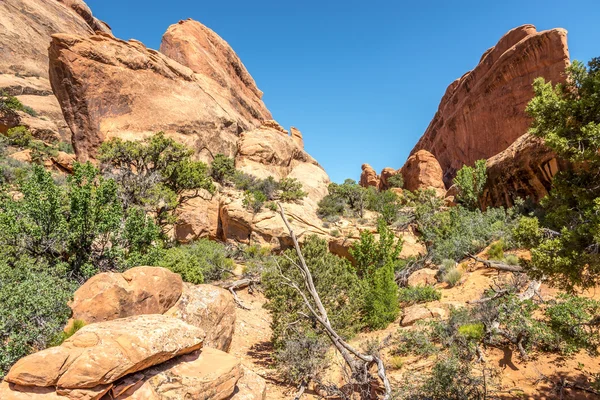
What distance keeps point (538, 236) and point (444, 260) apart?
374 inches

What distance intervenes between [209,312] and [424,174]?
3371cm

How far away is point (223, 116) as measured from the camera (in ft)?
86.8

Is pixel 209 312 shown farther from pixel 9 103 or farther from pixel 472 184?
pixel 9 103

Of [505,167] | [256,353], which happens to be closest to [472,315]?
[256,353]

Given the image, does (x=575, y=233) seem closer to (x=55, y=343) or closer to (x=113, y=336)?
(x=113, y=336)

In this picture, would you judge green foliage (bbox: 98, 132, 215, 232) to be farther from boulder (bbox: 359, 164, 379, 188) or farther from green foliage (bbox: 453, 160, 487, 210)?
boulder (bbox: 359, 164, 379, 188)

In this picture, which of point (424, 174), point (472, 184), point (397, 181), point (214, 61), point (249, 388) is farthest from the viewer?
point (397, 181)

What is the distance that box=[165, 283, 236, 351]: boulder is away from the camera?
21.9 ft

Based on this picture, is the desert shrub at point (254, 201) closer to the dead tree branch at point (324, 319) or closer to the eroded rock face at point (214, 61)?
the eroded rock face at point (214, 61)

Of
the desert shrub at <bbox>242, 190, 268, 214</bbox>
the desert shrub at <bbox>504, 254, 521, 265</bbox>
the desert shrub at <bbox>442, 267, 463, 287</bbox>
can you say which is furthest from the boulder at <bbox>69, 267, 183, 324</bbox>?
the desert shrub at <bbox>242, 190, 268, 214</bbox>

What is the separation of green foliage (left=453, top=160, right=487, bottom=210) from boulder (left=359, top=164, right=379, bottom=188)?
24857 mm

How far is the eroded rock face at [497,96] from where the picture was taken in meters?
24.8

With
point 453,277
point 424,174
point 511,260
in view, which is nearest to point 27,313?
point 453,277

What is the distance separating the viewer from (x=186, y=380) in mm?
4082
